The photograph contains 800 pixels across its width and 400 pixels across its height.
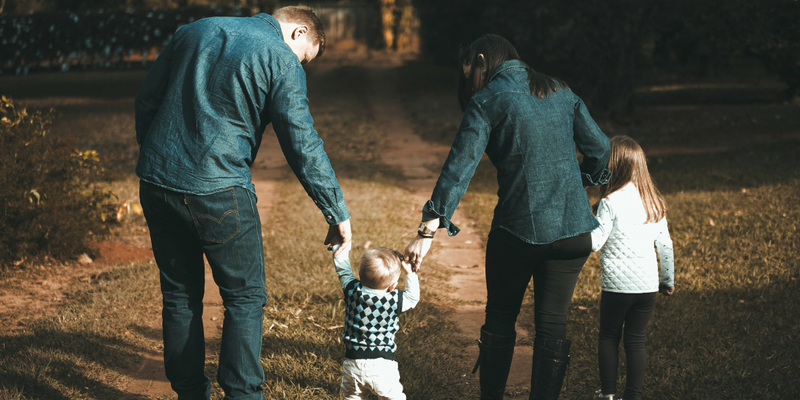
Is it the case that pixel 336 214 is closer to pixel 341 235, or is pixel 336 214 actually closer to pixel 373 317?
pixel 341 235

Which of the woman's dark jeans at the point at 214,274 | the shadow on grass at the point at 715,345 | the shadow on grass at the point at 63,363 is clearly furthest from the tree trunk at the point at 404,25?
the woman's dark jeans at the point at 214,274

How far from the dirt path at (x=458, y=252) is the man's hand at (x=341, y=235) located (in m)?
1.28

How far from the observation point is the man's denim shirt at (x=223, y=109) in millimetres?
2277

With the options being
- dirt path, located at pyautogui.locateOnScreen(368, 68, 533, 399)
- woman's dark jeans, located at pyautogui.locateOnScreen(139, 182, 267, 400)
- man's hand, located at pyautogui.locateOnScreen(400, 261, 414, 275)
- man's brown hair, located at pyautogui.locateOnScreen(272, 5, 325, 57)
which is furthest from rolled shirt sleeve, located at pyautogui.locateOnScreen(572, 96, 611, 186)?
woman's dark jeans, located at pyautogui.locateOnScreen(139, 182, 267, 400)

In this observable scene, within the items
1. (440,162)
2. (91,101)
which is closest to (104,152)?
(440,162)

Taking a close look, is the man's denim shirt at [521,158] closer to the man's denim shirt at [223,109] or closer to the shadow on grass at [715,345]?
the man's denim shirt at [223,109]

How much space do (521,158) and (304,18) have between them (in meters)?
1.05

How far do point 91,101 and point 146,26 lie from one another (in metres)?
3.81

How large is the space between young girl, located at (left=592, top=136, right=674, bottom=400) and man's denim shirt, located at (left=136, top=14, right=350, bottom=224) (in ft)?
4.53

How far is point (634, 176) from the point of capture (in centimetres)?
295

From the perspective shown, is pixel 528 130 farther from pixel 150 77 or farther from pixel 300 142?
pixel 150 77

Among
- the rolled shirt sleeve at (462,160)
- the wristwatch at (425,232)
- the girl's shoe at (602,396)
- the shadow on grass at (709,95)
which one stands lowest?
the girl's shoe at (602,396)

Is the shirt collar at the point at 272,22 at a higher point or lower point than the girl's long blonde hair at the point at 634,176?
higher

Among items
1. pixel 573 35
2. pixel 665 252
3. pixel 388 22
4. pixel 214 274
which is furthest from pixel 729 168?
pixel 388 22
